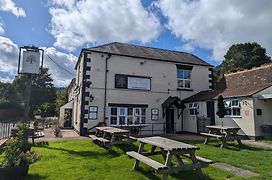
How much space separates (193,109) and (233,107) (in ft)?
12.9

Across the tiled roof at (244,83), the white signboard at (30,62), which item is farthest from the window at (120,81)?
the white signboard at (30,62)

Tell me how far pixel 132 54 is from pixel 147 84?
9.07ft

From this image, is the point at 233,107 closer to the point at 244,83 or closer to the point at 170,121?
the point at 244,83

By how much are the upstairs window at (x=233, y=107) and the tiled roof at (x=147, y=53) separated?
6243 millimetres

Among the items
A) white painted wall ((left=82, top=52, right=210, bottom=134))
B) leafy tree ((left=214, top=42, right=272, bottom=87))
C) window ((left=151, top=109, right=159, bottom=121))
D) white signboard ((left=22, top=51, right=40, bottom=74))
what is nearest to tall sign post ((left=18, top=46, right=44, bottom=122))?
white signboard ((left=22, top=51, right=40, bottom=74))

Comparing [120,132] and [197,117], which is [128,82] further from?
[120,132]

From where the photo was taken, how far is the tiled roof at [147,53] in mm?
17672

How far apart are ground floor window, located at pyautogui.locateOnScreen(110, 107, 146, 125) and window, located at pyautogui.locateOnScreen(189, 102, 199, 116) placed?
3941mm

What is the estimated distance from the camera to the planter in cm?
531

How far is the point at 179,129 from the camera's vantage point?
18891 mm

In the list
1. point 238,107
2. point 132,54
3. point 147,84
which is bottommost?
point 238,107

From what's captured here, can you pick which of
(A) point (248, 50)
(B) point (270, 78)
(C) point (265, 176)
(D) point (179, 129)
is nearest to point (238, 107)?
(B) point (270, 78)

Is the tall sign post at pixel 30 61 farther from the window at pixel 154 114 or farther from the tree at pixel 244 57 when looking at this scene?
the tree at pixel 244 57

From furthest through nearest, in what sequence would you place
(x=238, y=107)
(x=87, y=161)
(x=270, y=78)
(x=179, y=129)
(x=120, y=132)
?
(x=179, y=129), (x=270, y=78), (x=238, y=107), (x=120, y=132), (x=87, y=161)
